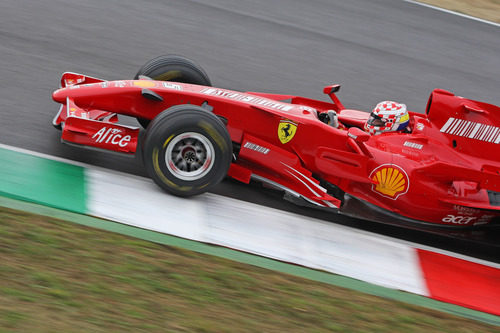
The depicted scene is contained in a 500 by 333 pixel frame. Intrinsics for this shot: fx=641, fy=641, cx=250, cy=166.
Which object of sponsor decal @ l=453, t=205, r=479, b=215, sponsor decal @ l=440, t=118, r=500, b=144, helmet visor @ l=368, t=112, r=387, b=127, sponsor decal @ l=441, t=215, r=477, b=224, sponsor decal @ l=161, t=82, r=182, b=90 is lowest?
Answer: sponsor decal @ l=441, t=215, r=477, b=224

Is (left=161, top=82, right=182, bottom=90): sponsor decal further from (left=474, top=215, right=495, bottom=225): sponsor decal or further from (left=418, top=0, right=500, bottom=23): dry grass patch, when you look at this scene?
(left=418, top=0, right=500, bottom=23): dry grass patch

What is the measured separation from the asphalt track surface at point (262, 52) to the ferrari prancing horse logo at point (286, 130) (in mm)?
602

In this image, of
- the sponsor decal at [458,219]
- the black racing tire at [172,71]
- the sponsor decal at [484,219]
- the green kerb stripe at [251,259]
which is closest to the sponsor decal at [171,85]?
the black racing tire at [172,71]

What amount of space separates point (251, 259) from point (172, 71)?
7.59 feet

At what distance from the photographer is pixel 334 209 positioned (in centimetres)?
574

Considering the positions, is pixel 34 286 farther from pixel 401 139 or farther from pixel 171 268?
pixel 401 139

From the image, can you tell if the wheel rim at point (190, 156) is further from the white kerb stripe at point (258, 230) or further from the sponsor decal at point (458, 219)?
the sponsor decal at point (458, 219)

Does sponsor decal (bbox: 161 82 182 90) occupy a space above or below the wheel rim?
above

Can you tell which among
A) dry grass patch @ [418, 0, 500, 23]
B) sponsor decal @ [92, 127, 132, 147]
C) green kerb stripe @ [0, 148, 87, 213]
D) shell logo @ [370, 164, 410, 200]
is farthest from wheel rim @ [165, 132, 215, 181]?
dry grass patch @ [418, 0, 500, 23]

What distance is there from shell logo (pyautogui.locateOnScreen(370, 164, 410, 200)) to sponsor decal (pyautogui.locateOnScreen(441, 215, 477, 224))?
0.51 metres

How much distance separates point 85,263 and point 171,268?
562 mm

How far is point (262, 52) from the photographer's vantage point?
9172 millimetres

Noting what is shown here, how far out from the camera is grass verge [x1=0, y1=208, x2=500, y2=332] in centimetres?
366

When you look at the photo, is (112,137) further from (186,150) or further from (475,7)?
(475,7)
